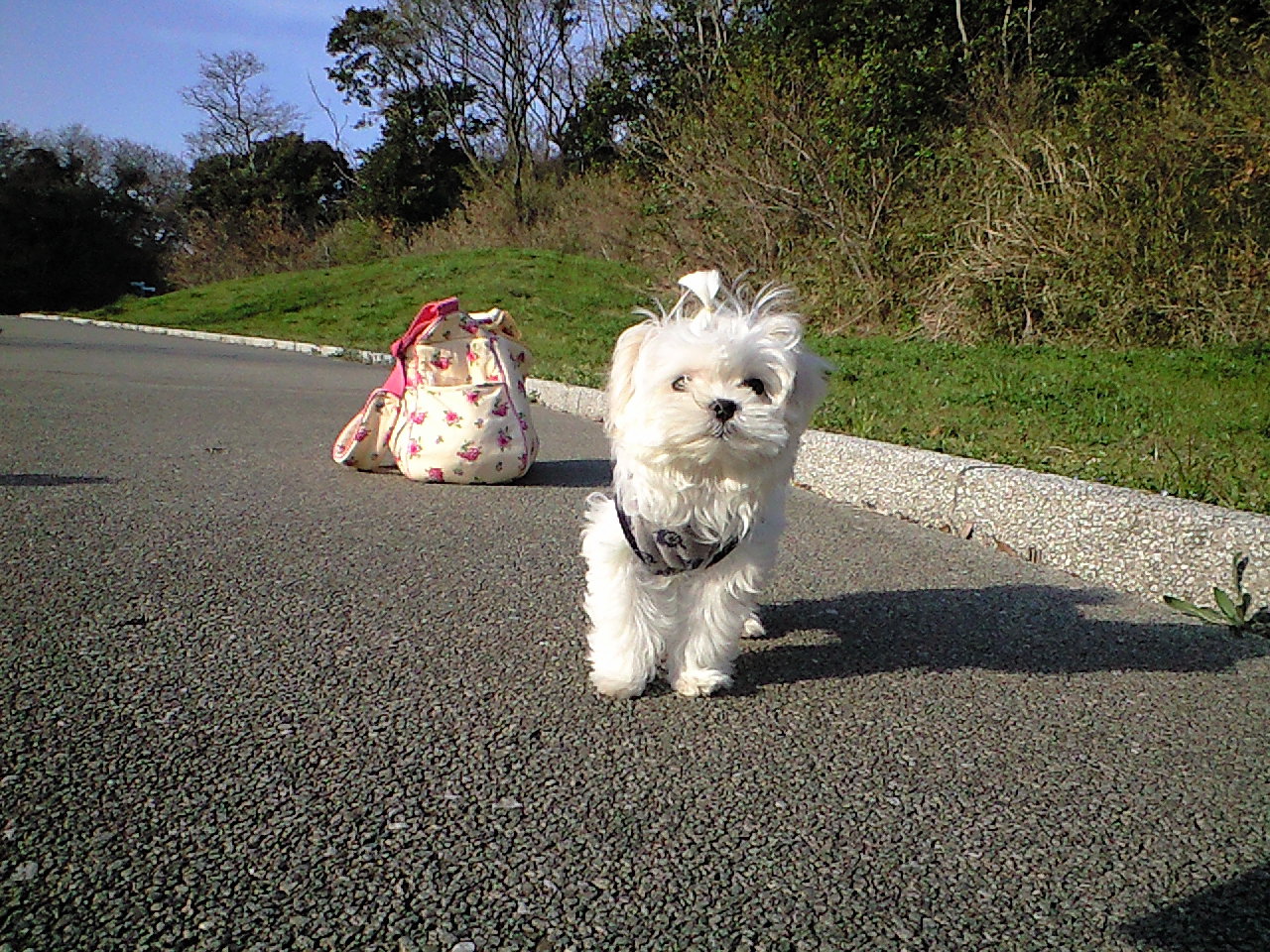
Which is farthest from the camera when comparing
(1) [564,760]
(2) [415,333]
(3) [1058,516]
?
(2) [415,333]

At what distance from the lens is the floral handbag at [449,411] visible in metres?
6.04

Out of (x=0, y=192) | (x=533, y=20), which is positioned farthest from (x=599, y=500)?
(x=0, y=192)

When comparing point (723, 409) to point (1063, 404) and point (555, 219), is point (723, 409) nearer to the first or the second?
point (1063, 404)

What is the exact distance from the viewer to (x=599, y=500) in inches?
137

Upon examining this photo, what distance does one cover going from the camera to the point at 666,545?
311 cm

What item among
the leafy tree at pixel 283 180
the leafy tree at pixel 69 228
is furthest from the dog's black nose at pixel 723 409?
the leafy tree at pixel 283 180

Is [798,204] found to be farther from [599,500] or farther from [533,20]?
[533,20]

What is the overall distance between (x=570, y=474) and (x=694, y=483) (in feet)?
12.4

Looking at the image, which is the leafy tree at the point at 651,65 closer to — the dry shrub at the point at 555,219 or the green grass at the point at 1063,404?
the dry shrub at the point at 555,219

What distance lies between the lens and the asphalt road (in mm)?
2004

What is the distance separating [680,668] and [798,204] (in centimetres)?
1236

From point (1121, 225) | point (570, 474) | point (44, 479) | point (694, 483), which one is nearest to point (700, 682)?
point (694, 483)

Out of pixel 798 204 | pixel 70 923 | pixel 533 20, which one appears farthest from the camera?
pixel 533 20

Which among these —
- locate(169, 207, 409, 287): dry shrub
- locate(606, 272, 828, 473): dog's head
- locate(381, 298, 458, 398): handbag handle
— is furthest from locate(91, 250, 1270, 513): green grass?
locate(169, 207, 409, 287): dry shrub
